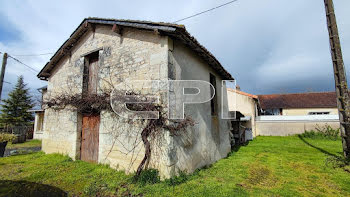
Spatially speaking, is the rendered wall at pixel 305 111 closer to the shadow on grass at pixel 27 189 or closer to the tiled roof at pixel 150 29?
the tiled roof at pixel 150 29

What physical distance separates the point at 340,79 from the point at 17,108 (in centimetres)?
3057

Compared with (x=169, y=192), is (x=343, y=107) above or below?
above

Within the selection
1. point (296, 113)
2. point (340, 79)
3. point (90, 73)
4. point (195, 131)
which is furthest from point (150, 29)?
point (296, 113)

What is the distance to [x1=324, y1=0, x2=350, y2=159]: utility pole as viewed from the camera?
575 cm

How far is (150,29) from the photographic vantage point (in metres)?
4.84

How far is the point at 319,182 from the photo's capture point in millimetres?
4414

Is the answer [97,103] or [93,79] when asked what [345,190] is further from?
[93,79]

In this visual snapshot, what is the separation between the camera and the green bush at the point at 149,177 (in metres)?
4.07

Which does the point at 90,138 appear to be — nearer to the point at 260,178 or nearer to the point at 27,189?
the point at 27,189

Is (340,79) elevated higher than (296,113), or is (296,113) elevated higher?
(340,79)

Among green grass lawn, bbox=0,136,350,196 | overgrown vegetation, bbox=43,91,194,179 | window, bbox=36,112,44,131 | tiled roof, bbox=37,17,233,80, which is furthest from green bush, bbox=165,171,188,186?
window, bbox=36,112,44,131

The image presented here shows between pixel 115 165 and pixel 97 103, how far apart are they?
224cm

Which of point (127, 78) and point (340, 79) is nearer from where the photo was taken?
point (127, 78)

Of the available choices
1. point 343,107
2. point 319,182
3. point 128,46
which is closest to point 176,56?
point 128,46
